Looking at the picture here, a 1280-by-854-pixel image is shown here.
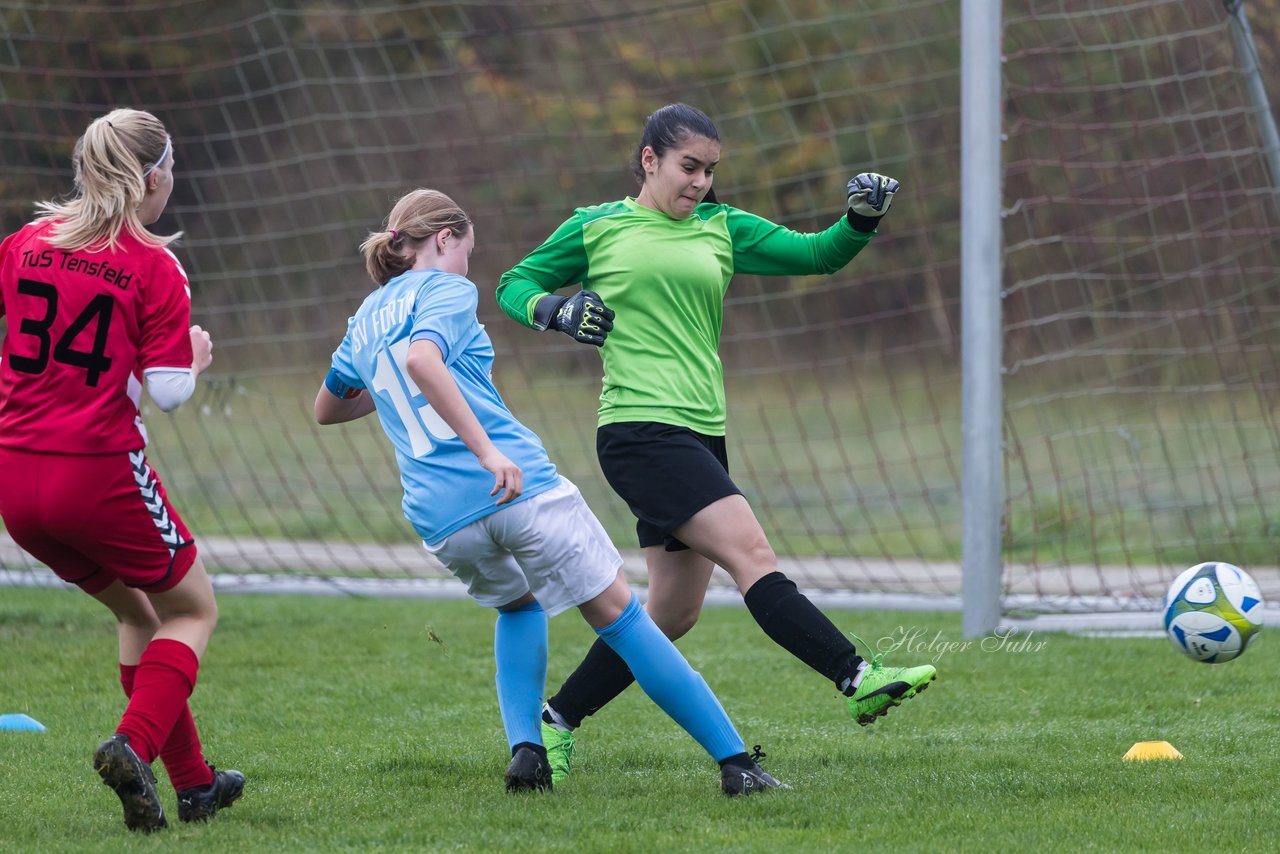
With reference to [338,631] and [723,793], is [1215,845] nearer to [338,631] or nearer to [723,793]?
[723,793]

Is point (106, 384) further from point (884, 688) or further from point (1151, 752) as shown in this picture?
point (1151, 752)

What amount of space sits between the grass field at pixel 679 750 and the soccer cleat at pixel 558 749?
5 cm

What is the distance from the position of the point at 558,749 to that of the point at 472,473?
0.95 metres

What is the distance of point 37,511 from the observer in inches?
130

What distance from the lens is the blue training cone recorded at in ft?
15.9

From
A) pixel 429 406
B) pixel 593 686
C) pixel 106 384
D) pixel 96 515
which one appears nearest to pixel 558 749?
pixel 593 686

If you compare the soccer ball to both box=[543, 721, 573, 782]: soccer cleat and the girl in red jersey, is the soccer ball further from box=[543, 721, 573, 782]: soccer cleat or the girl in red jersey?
the girl in red jersey

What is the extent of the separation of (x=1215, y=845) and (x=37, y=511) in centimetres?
260

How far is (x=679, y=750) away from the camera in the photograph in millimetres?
4523

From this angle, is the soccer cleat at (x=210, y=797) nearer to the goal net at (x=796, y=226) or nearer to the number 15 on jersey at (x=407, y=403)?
the number 15 on jersey at (x=407, y=403)

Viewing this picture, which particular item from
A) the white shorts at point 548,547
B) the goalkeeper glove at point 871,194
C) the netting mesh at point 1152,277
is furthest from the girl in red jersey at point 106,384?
the netting mesh at point 1152,277

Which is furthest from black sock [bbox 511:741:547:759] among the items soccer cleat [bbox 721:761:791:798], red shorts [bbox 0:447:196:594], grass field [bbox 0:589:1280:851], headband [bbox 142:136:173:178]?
headband [bbox 142:136:173:178]

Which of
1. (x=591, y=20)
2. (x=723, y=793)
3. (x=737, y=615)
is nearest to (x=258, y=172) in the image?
(x=591, y=20)

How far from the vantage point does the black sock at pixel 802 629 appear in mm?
3729
